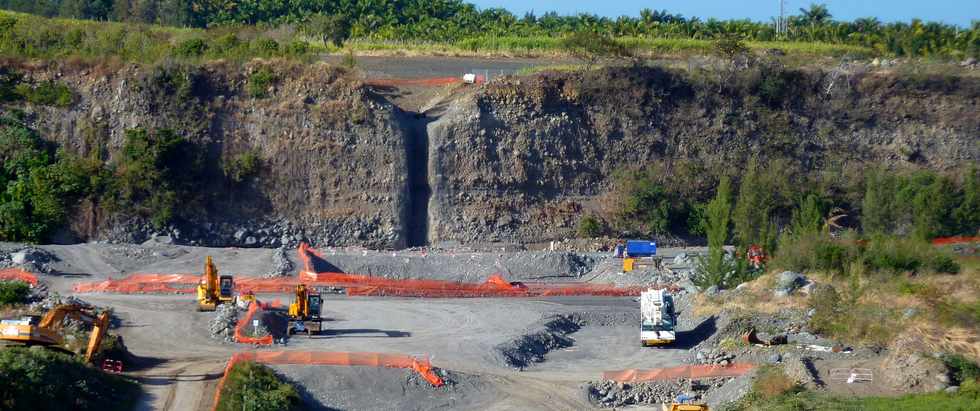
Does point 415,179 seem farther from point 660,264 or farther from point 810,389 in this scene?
point 810,389

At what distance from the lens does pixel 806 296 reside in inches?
1597

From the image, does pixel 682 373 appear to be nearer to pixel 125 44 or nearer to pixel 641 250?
pixel 641 250

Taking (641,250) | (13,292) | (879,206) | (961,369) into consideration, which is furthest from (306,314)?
(879,206)

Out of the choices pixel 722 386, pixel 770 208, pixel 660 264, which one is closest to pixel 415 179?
pixel 660 264

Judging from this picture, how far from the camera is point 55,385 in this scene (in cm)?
2709

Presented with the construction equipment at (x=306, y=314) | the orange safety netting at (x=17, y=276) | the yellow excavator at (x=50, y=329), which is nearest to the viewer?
the yellow excavator at (x=50, y=329)

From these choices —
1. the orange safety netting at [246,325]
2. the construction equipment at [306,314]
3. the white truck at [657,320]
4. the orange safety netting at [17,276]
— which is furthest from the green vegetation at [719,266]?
the orange safety netting at [17,276]

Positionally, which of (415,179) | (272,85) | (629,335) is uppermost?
(272,85)

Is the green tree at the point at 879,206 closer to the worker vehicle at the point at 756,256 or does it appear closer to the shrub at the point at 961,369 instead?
the worker vehicle at the point at 756,256

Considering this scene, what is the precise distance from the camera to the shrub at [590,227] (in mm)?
56250

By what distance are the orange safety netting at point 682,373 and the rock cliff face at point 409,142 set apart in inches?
852

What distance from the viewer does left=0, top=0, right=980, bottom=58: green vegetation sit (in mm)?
78750

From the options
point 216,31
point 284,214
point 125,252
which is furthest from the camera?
point 216,31

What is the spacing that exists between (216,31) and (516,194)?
60.1 feet
